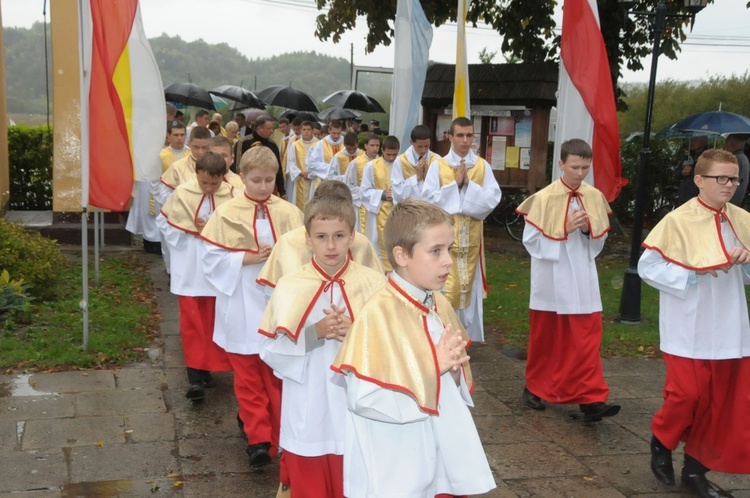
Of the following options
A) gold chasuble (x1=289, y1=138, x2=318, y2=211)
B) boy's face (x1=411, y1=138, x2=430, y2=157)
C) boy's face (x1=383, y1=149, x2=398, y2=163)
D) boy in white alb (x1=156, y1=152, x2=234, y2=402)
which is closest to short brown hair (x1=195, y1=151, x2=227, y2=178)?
boy in white alb (x1=156, y1=152, x2=234, y2=402)

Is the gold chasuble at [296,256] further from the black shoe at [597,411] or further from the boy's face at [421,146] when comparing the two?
the boy's face at [421,146]

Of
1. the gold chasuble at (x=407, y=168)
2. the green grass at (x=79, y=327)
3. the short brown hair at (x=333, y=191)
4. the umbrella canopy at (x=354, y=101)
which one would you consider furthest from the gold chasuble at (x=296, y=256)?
the umbrella canopy at (x=354, y=101)

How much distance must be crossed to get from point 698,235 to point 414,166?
14.5 feet

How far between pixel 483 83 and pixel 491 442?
38.8 feet

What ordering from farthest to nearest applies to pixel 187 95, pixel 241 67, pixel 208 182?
pixel 241 67, pixel 187 95, pixel 208 182

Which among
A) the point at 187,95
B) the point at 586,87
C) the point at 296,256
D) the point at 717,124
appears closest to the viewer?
the point at 296,256

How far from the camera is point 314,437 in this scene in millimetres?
4199

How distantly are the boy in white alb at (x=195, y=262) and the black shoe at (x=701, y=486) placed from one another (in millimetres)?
3345

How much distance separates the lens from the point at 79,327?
28.0 ft

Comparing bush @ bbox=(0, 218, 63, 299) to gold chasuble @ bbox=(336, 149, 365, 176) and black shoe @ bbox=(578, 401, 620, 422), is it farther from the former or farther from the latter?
black shoe @ bbox=(578, 401, 620, 422)

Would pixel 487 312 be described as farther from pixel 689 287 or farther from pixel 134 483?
pixel 134 483

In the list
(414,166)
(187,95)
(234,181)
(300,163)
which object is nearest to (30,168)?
(300,163)

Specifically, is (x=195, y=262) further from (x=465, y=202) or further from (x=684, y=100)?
(x=684, y=100)

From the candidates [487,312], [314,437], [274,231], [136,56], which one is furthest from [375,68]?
[314,437]
